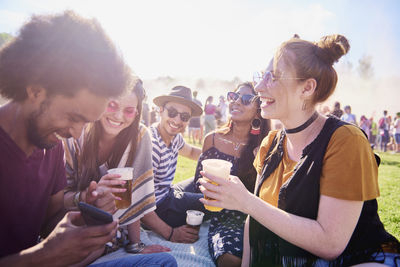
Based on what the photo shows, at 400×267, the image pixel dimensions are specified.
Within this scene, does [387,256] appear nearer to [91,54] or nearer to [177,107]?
[91,54]

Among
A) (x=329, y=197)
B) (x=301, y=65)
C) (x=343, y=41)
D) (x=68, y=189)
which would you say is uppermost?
(x=343, y=41)

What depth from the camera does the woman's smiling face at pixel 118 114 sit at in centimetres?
257

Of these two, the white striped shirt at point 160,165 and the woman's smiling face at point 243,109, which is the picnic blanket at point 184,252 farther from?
the woman's smiling face at point 243,109

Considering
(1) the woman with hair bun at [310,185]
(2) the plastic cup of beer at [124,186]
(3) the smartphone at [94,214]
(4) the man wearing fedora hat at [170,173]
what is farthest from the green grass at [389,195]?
(3) the smartphone at [94,214]

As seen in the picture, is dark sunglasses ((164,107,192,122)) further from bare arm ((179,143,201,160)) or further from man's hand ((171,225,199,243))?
man's hand ((171,225,199,243))

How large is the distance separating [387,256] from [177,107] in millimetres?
3061

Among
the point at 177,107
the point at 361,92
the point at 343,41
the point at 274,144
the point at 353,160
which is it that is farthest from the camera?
the point at 361,92

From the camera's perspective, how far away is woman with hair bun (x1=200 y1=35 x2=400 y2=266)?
1633 mm

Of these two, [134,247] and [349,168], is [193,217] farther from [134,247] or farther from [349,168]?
[349,168]

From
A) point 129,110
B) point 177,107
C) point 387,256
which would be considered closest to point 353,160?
point 387,256

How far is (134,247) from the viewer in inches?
102

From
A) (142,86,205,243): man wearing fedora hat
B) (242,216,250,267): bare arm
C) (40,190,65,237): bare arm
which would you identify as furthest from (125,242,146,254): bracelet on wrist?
(242,216,250,267): bare arm

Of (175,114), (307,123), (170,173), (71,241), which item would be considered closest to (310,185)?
(307,123)

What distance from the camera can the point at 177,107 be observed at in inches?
154
